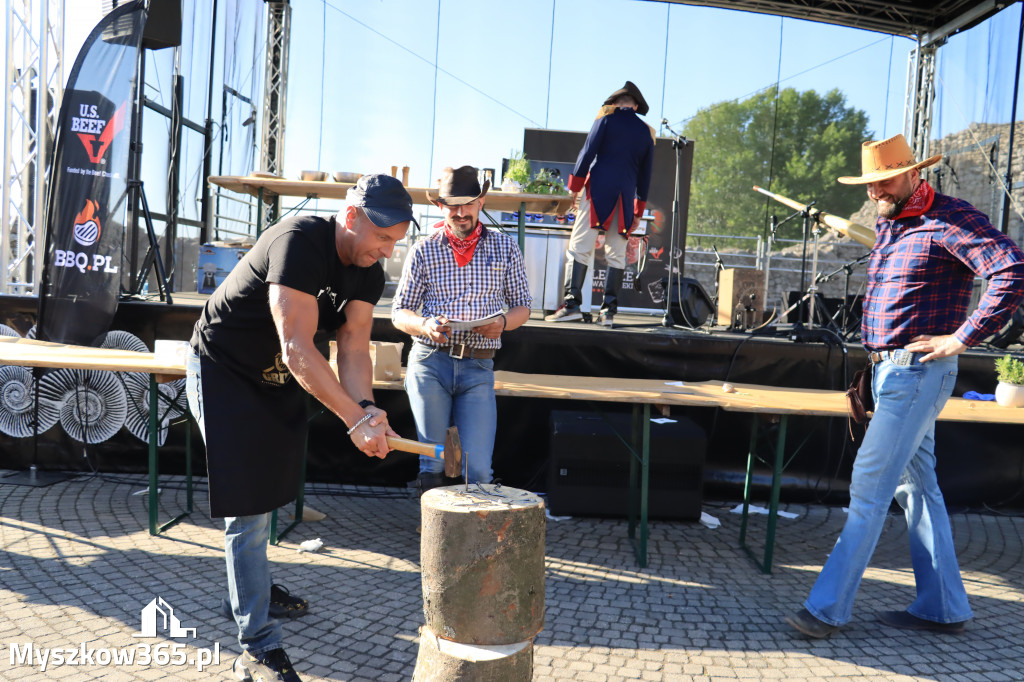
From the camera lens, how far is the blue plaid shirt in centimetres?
346

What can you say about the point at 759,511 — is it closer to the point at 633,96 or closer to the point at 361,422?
the point at 633,96

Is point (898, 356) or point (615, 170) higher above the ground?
point (615, 170)

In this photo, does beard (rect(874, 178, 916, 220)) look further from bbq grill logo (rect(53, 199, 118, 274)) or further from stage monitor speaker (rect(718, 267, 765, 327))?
bbq grill logo (rect(53, 199, 118, 274))

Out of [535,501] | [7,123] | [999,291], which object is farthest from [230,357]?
[7,123]

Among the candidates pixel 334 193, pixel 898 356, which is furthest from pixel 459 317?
pixel 334 193

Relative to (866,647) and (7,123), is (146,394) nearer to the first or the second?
(7,123)

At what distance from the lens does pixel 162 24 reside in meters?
5.59

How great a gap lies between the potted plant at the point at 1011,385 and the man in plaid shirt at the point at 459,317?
2.75 m

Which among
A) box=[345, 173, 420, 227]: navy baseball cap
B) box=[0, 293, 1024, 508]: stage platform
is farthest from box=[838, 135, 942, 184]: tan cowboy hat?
box=[0, 293, 1024, 508]: stage platform

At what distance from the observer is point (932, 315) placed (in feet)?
9.34

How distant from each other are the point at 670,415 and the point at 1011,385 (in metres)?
2.00

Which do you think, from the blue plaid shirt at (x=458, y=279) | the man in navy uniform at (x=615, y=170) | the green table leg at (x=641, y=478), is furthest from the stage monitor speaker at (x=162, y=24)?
the green table leg at (x=641, y=478)

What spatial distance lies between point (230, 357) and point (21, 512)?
3055 mm

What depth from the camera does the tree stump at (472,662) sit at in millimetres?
2010
